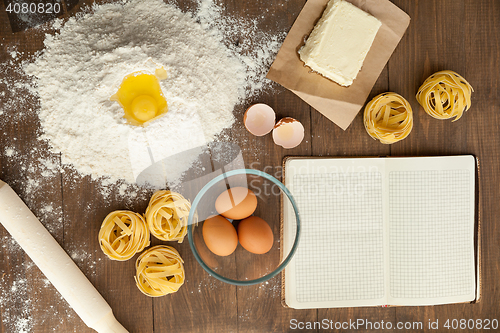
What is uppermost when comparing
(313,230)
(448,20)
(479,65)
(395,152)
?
(448,20)

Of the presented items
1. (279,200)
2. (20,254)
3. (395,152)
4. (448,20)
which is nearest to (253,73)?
(279,200)

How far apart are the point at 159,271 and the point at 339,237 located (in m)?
0.51

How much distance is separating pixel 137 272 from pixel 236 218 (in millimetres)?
320

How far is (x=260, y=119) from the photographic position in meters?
0.81

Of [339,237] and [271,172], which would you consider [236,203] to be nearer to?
[271,172]

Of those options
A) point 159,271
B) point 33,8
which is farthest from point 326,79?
point 33,8

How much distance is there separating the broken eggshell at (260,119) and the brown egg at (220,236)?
27cm

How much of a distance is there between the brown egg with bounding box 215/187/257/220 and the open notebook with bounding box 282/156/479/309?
0.19 metres

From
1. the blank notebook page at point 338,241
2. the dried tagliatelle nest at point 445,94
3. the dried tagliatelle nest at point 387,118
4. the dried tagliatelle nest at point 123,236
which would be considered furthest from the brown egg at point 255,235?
the dried tagliatelle nest at point 445,94

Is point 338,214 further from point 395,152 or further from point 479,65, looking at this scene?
point 479,65

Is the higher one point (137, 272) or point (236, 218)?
point (236, 218)

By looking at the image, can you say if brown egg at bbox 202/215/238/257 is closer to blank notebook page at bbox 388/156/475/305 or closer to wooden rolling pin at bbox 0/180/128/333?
wooden rolling pin at bbox 0/180/128/333

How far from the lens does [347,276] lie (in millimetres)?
849

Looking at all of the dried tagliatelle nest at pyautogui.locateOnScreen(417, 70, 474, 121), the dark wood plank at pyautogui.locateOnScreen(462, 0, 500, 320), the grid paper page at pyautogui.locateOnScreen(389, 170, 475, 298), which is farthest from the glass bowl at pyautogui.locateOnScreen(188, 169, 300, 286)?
the dark wood plank at pyautogui.locateOnScreen(462, 0, 500, 320)
